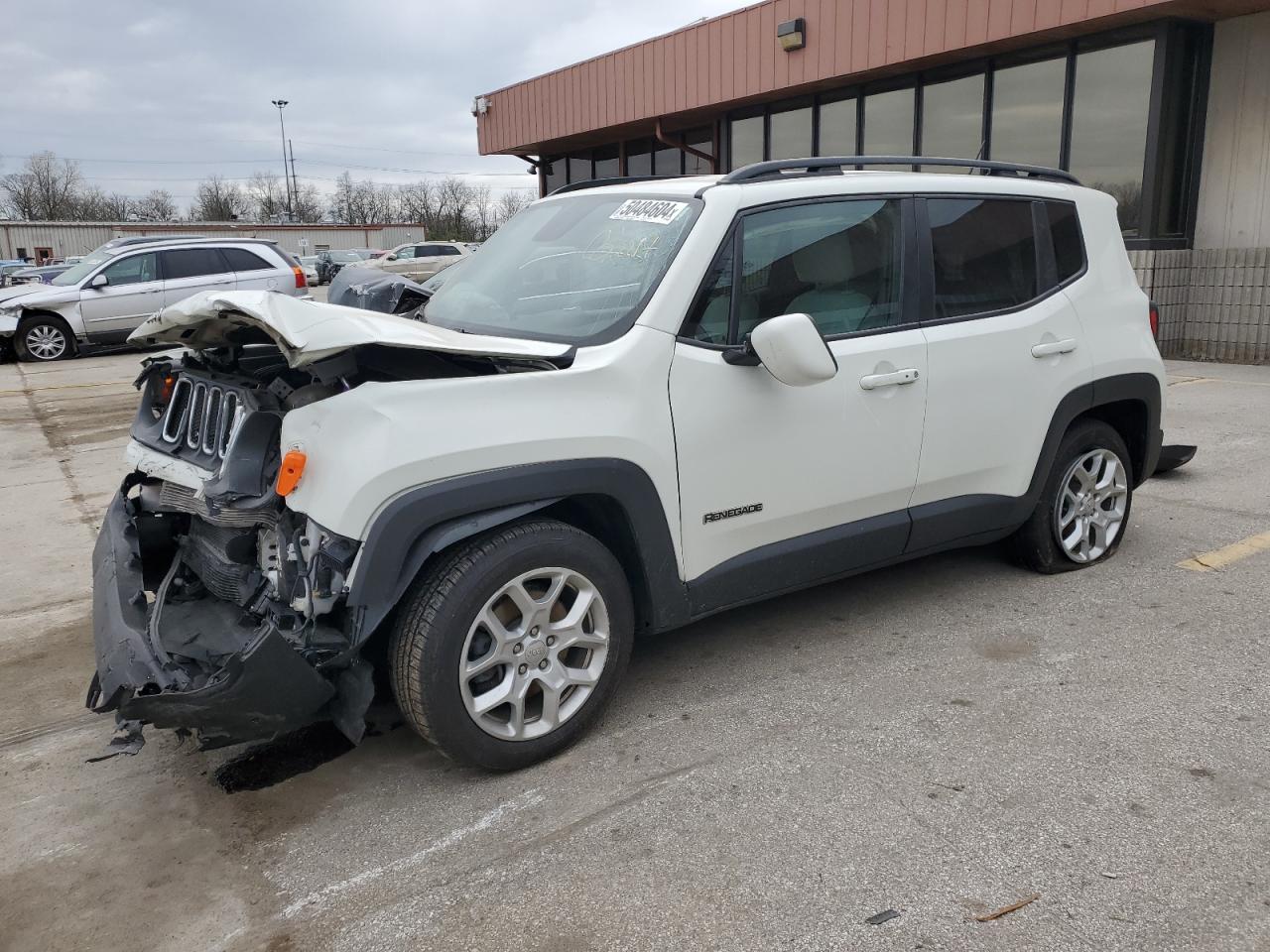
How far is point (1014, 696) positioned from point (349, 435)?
7.88ft

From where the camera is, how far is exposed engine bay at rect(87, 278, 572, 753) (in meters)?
2.58

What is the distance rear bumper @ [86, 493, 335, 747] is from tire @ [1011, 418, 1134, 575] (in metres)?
3.19

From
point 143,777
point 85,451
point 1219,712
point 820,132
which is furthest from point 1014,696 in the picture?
point 820,132

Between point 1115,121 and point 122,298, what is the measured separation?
14.0 meters

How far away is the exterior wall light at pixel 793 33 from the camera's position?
13703mm

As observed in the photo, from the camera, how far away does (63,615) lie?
4520 mm

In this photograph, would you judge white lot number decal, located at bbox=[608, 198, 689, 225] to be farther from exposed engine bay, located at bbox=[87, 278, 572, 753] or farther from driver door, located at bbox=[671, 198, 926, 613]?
exposed engine bay, located at bbox=[87, 278, 572, 753]

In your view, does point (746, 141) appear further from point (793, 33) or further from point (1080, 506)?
point (1080, 506)

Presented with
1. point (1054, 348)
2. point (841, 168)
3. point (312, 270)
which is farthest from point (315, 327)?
point (312, 270)

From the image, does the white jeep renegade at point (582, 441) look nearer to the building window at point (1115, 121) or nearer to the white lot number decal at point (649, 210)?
the white lot number decal at point (649, 210)

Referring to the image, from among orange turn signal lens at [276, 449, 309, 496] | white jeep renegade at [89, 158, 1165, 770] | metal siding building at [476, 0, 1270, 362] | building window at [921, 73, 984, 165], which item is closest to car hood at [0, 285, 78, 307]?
metal siding building at [476, 0, 1270, 362]

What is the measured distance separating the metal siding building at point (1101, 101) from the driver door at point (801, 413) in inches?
335

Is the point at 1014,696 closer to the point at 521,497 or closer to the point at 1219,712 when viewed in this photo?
the point at 1219,712

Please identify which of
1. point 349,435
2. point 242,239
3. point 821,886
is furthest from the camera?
point 242,239
